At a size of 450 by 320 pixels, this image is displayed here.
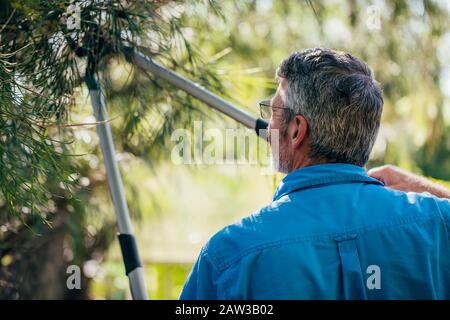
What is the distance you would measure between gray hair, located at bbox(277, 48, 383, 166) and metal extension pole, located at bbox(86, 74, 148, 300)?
1.92 feet

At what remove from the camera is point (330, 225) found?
1260 millimetres

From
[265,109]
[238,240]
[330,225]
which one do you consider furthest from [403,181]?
[238,240]

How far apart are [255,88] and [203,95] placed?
831 millimetres

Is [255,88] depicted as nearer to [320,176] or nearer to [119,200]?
[119,200]

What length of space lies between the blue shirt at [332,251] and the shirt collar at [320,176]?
0.02 m

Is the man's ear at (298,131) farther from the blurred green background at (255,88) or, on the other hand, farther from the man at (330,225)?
the blurred green background at (255,88)

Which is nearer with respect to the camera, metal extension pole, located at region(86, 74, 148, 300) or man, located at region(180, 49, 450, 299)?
man, located at region(180, 49, 450, 299)

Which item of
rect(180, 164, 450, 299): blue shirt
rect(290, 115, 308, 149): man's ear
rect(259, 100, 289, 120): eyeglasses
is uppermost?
rect(259, 100, 289, 120): eyeglasses

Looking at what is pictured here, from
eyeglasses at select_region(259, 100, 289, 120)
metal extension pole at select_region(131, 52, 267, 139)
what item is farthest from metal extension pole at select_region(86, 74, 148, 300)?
eyeglasses at select_region(259, 100, 289, 120)

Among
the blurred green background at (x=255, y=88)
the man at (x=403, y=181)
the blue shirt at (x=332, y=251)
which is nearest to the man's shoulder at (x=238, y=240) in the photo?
the blue shirt at (x=332, y=251)

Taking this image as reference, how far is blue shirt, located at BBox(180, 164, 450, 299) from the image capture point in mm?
1217

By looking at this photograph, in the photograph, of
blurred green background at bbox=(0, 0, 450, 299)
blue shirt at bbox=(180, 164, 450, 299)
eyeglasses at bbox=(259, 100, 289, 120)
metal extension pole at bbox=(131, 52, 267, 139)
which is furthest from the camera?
blurred green background at bbox=(0, 0, 450, 299)

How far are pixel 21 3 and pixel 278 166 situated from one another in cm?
70

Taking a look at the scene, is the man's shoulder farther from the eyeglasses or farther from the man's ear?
the eyeglasses
